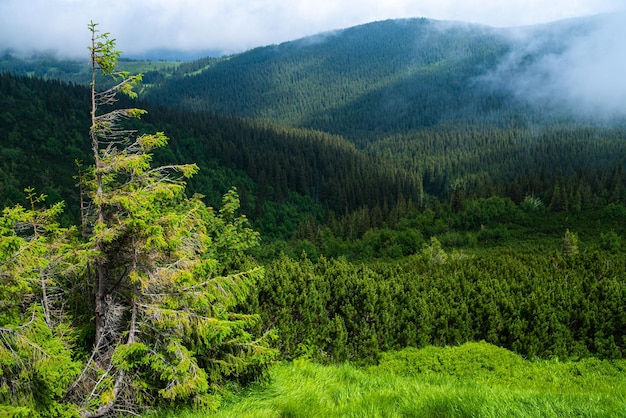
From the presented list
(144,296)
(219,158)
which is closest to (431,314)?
(144,296)

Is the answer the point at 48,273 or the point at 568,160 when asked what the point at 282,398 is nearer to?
the point at 48,273

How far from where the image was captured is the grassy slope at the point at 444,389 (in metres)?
5.84

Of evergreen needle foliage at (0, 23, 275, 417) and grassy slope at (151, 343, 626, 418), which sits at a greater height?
evergreen needle foliage at (0, 23, 275, 417)

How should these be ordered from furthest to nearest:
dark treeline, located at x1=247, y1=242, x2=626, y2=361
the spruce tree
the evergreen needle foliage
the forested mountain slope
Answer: the forested mountain slope → dark treeline, located at x1=247, y1=242, x2=626, y2=361 → the spruce tree → the evergreen needle foliage

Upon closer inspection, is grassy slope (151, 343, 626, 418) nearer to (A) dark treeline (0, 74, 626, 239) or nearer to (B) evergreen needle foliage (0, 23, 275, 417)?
(B) evergreen needle foliage (0, 23, 275, 417)

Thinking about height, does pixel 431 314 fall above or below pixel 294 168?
above

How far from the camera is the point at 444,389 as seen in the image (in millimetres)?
7340

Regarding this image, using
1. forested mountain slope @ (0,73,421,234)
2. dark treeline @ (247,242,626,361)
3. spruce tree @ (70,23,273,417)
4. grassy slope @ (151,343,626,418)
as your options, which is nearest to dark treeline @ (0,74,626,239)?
forested mountain slope @ (0,73,421,234)

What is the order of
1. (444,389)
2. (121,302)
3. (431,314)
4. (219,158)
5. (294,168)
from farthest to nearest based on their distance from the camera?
(294,168) → (219,158) → (431,314) → (121,302) → (444,389)

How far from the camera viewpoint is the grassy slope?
5.84 metres

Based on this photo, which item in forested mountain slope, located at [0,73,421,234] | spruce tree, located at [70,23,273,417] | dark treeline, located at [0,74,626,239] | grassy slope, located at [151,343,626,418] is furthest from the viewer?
forested mountain slope, located at [0,73,421,234]

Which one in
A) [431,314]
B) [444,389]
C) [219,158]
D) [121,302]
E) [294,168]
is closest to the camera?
[444,389]

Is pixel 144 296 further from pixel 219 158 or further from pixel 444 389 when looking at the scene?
pixel 219 158

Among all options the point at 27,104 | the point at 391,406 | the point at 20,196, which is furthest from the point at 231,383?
the point at 27,104
